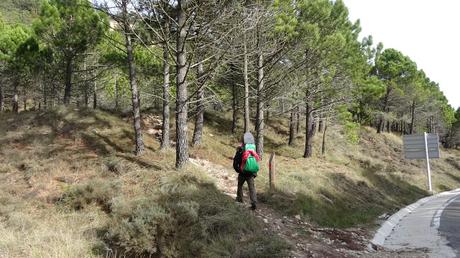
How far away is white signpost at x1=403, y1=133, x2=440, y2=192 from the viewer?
29734 mm

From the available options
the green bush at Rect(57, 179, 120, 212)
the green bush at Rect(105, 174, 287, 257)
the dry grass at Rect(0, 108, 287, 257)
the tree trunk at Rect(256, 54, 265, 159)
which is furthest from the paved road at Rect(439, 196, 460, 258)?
the green bush at Rect(57, 179, 120, 212)

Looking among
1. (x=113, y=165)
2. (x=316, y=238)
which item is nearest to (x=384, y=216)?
(x=316, y=238)

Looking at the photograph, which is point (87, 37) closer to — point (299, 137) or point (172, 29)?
point (172, 29)

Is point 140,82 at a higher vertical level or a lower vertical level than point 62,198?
higher

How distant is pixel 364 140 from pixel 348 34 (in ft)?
77.2

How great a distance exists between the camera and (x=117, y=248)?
7652mm

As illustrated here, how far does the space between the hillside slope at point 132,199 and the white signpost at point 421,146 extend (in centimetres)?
900

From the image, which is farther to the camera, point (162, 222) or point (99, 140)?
point (99, 140)

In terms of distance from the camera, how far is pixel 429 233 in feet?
37.9

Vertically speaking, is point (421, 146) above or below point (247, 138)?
below

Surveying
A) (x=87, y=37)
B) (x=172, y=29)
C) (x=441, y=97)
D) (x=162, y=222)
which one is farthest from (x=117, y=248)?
(x=441, y=97)

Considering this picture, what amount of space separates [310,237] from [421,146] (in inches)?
936

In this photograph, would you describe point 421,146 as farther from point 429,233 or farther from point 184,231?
point 184,231

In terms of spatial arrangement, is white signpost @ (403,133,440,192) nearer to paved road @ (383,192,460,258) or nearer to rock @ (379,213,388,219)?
paved road @ (383,192,460,258)
